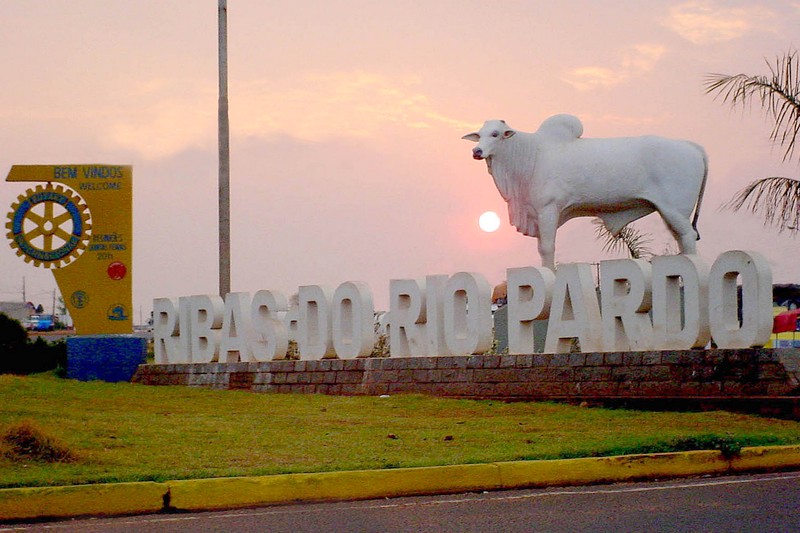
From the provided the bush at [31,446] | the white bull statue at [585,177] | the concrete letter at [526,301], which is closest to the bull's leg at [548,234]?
the white bull statue at [585,177]

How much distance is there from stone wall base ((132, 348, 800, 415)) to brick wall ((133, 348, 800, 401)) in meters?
0.01

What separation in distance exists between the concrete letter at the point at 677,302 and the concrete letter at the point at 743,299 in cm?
17

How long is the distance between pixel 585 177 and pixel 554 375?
137 inches

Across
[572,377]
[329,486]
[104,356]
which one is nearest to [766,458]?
[329,486]

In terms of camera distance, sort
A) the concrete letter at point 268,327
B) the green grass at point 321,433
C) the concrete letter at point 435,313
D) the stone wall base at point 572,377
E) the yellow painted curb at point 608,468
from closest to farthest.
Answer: the yellow painted curb at point 608,468 → the green grass at point 321,433 → the stone wall base at point 572,377 → the concrete letter at point 435,313 → the concrete letter at point 268,327

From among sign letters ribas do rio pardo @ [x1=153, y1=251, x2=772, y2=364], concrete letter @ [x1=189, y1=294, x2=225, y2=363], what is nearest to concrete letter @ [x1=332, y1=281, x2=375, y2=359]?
sign letters ribas do rio pardo @ [x1=153, y1=251, x2=772, y2=364]

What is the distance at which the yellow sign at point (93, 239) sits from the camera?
86.5ft

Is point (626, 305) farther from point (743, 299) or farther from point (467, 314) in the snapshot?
point (467, 314)

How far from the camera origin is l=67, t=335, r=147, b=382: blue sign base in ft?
81.4

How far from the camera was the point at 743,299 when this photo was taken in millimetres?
14828

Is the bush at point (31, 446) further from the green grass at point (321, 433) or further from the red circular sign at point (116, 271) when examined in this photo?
the red circular sign at point (116, 271)

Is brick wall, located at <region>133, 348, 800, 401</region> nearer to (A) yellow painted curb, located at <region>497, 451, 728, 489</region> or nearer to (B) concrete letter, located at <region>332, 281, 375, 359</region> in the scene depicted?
(B) concrete letter, located at <region>332, 281, 375, 359</region>

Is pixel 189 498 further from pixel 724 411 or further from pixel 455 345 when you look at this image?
pixel 455 345

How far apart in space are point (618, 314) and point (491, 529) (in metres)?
9.48
